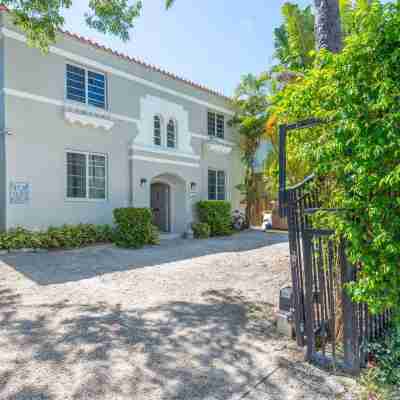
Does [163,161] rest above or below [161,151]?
below

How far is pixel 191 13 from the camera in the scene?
9250 mm

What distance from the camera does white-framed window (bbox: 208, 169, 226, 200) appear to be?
52.4ft

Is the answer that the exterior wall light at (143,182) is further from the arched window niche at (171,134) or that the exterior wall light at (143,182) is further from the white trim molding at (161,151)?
the arched window niche at (171,134)

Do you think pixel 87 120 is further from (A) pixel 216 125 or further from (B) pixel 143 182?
(A) pixel 216 125

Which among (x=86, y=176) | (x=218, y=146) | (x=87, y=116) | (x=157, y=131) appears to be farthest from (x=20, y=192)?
(x=218, y=146)

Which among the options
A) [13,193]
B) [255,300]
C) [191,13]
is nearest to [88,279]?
[255,300]

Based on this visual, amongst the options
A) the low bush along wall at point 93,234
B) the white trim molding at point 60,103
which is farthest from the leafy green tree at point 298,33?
the low bush along wall at point 93,234

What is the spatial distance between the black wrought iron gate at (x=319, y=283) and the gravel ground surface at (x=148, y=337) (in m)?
0.27

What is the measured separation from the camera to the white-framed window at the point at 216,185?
16.0 m

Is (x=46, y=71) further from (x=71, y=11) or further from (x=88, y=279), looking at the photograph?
(x=88, y=279)

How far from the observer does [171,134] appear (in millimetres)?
13984

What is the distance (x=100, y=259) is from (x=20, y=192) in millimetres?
3411

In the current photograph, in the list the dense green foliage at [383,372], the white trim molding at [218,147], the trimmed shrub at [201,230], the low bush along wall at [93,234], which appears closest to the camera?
the dense green foliage at [383,372]

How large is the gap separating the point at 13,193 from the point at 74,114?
3.26 meters
